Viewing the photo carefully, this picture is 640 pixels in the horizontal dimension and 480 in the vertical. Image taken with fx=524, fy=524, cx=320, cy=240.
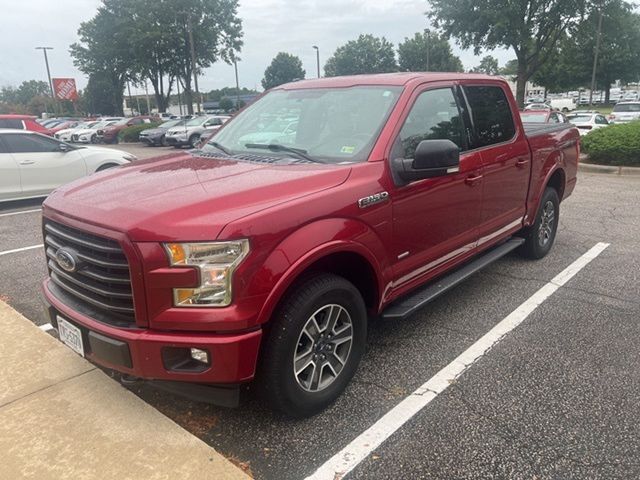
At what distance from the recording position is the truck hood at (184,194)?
7.83ft

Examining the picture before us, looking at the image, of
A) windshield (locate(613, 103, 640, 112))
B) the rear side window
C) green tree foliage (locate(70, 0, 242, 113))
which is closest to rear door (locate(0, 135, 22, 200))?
the rear side window

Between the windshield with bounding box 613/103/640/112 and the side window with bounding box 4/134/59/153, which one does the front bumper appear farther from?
the windshield with bounding box 613/103/640/112

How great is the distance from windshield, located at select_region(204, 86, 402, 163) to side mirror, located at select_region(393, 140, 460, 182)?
246 millimetres

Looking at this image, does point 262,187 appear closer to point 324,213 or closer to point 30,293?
point 324,213

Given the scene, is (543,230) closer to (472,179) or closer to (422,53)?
(472,179)

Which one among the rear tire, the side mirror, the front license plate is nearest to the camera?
the front license plate

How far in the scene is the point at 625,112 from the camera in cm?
2266

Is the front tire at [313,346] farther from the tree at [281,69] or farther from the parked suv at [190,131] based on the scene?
the tree at [281,69]

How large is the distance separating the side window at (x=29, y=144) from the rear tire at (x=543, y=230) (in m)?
8.44

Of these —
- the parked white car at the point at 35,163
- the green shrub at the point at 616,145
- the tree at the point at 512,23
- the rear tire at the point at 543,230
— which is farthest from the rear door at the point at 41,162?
the tree at the point at 512,23

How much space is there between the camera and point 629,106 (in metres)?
22.9

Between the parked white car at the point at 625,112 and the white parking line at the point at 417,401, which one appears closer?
the white parking line at the point at 417,401

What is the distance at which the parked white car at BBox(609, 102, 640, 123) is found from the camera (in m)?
22.0

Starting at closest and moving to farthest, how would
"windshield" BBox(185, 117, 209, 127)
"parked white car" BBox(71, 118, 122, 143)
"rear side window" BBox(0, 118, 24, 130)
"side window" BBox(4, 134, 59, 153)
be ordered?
"side window" BBox(4, 134, 59, 153), "rear side window" BBox(0, 118, 24, 130), "windshield" BBox(185, 117, 209, 127), "parked white car" BBox(71, 118, 122, 143)
